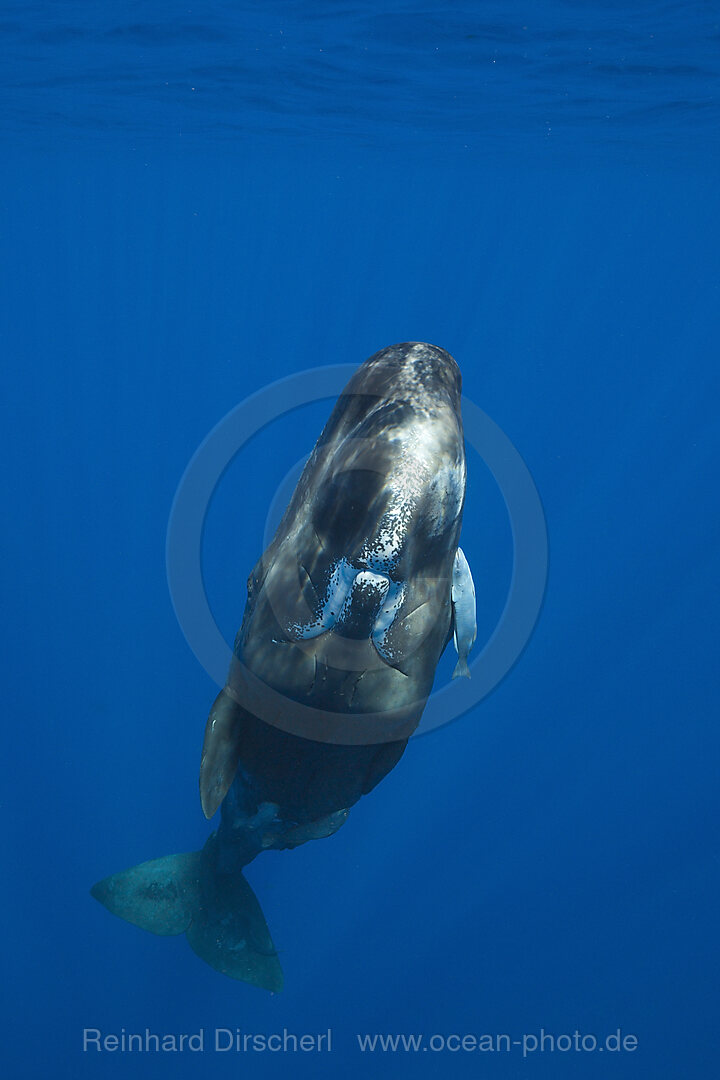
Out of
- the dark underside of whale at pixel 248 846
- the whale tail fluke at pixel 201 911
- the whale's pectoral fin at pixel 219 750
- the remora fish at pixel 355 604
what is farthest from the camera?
the whale tail fluke at pixel 201 911

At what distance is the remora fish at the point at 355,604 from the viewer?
12.0 ft

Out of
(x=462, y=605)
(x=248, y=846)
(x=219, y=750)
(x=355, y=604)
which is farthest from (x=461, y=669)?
(x=248, y=846)

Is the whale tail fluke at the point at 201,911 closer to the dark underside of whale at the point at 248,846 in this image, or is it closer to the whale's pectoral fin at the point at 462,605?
the dark underside of whale at the point at 248,846

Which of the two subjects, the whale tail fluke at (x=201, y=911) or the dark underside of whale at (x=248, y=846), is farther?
the whale tail fluke at (x=201, y=911)

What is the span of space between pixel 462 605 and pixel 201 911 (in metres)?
4.90

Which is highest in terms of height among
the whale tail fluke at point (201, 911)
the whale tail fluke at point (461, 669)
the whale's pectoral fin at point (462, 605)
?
the whale's pectoral fin at point (462, 605)

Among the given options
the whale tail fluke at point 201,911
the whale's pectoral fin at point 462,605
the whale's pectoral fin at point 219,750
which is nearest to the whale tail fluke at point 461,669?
the whale's pectoral fin at point 462,605

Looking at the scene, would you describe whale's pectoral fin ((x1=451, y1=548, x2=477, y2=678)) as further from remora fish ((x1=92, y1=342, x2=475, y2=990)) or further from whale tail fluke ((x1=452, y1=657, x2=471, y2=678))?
whale tail fluke ((x1=452, y1=657, x2=471, y2=678))

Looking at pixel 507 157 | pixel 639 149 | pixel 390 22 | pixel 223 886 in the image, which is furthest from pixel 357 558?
pixel 507 157

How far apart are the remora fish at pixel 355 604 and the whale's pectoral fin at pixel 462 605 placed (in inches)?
0.4

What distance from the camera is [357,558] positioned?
12.1 ft

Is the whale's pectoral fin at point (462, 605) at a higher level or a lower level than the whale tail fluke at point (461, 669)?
higher

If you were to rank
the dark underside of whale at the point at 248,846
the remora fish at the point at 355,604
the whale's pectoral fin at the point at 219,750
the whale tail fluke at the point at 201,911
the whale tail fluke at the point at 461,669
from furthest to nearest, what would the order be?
1. the whale tail fluke at the point at 201,911
2. the whale tail fluke at the point at 461,669
3. the dark underside of whale at the point at 248,846
4. the whale's pectoral fin at the point at 219,750
5. the remora fish at the point at 355,604

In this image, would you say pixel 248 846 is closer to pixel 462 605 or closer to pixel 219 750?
pixel 219 750
